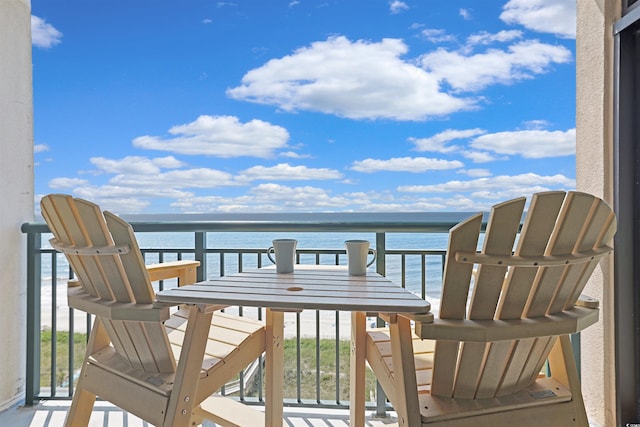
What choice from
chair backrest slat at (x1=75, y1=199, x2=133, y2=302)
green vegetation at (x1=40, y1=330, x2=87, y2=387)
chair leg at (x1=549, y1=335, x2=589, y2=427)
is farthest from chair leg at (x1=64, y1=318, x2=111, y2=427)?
green vegetation at (x1=40, y1=330, x2=87, y2=387)

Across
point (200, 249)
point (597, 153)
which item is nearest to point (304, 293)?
point (200, 249)

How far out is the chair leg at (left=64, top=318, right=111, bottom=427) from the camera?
5.82 feet

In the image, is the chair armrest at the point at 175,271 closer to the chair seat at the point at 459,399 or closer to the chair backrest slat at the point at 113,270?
the chair backrest slat at the point at 113,270

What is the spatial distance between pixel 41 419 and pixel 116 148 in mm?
28822

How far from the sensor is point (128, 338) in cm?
163

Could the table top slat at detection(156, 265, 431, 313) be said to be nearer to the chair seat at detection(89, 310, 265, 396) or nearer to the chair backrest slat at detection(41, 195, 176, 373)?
the chair backrest slat at detection(41, 195, 176, 373)

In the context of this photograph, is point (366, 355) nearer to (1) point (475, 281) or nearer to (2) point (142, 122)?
(1) point (475, 281)

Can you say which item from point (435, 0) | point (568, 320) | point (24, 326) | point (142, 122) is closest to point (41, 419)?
point (24, 326)

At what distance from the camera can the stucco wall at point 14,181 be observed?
263 centimetres

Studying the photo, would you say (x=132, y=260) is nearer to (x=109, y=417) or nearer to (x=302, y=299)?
(x=302, y=299)

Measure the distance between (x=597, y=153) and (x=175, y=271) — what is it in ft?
7.31

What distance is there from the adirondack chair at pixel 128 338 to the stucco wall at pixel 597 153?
1.72m

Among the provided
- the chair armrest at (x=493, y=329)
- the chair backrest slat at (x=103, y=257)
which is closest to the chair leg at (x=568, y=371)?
the chair armrest at (x=493, y=329)

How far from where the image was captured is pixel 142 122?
28.0 meters
